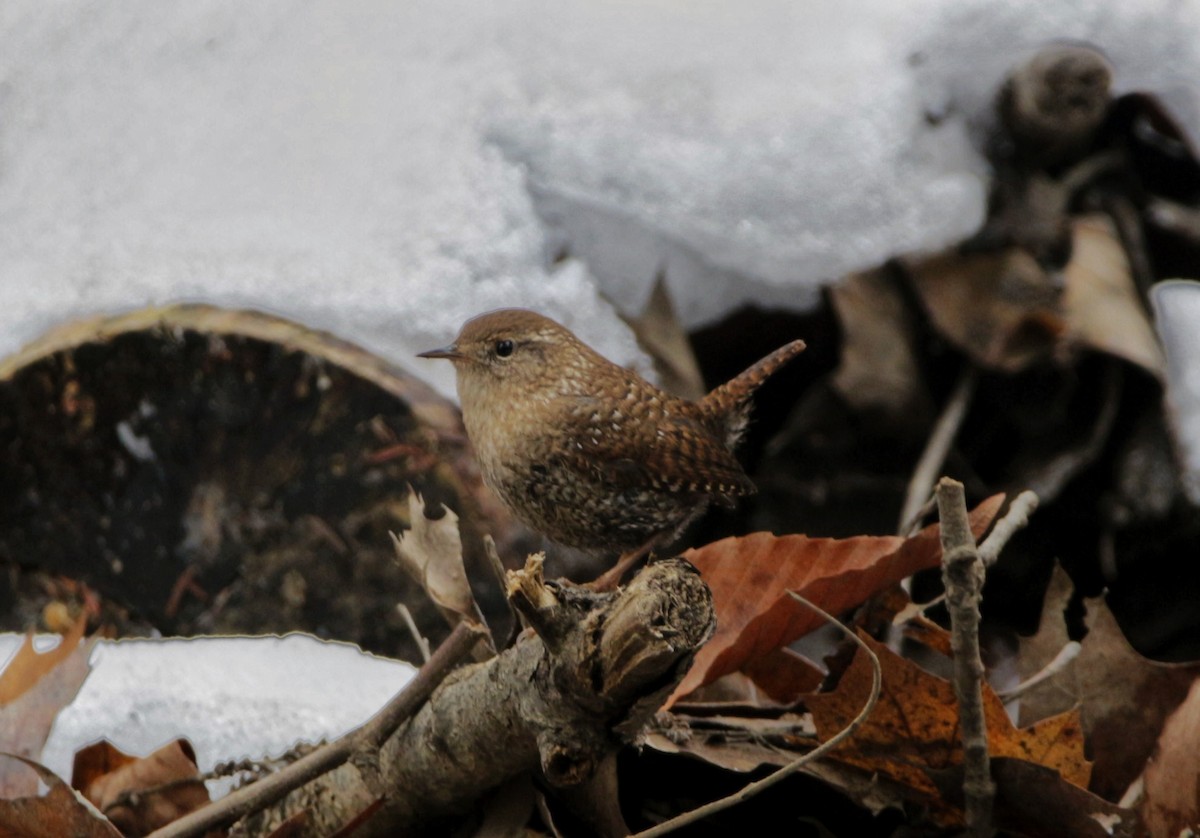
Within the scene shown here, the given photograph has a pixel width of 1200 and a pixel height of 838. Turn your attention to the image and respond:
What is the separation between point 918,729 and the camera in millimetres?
2031

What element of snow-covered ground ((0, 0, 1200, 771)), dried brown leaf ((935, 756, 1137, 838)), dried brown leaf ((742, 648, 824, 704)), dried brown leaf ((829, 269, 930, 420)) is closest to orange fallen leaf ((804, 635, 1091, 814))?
dried brown leaf ((935, 756, 1137, 838))

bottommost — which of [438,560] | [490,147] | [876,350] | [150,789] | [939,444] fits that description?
[939,444]

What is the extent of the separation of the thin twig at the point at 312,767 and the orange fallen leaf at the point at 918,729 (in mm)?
549

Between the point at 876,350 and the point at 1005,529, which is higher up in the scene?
the point at 1005,529

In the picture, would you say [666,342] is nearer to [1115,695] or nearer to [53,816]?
A: [1115,695]

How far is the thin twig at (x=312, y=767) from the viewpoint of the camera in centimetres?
207

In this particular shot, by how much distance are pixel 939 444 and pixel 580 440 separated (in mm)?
1677

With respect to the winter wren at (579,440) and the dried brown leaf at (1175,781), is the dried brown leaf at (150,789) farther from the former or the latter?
the dried brown leaf at (1175,781)

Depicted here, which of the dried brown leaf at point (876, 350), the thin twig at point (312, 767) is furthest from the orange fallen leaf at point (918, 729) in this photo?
the dried brown leaf at point (876, 350)

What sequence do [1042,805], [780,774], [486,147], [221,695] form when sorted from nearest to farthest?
[780,774], [1042,805], [221,695], [486,147]

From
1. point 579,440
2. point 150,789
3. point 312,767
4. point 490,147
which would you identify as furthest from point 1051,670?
point 490,147

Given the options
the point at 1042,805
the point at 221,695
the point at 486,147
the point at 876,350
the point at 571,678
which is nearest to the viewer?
the point at 571,678

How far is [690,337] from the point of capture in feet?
13.0

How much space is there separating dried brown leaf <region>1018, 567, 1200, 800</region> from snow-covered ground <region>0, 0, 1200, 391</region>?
168 centimetres
